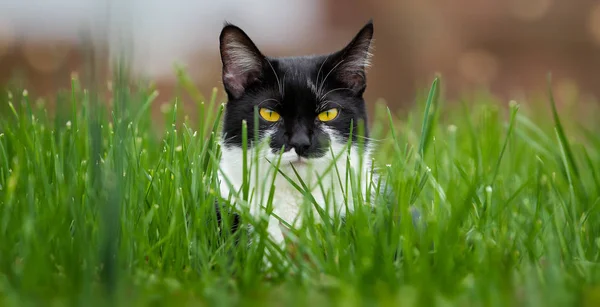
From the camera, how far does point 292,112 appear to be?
1.83 meters

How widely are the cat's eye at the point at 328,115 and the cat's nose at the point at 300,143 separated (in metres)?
0.12

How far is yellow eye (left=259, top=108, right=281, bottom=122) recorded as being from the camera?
1.84 meters

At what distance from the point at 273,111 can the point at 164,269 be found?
0.63 meters

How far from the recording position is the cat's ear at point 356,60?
6.23ft

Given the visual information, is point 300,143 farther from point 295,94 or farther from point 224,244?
Answer: point 224,244

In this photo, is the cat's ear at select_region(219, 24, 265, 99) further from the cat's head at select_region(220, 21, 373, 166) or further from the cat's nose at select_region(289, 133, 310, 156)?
the cat's nose at select_region(289, 133, 310, 156)

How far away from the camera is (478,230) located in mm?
1530

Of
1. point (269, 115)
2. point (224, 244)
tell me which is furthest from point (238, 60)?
point (224, 244)

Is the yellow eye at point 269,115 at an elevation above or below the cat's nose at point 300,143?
above

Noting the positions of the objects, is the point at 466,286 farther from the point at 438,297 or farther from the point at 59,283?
the point at 59,283

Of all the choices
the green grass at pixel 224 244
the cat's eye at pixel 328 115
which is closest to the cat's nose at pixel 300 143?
the cat's eye at pixel 328 115

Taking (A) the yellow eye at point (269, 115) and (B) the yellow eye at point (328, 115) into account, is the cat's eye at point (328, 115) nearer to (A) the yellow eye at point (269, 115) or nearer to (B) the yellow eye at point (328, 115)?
(B) the yellow eye at point (328, 115)

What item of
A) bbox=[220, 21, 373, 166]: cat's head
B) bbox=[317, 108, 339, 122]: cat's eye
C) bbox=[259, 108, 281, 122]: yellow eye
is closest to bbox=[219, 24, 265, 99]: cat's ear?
bbox=[220, 21, 373, 166]: cat's head

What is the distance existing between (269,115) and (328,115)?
182 millimetres
